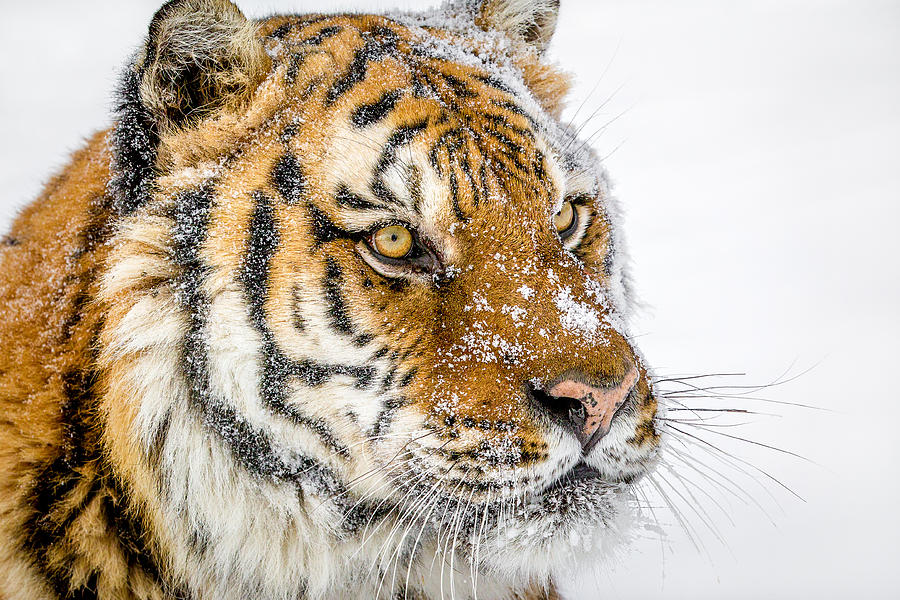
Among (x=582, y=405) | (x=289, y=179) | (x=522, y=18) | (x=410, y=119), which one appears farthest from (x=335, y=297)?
(x=522, y=18)

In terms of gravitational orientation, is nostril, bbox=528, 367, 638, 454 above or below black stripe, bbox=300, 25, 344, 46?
below

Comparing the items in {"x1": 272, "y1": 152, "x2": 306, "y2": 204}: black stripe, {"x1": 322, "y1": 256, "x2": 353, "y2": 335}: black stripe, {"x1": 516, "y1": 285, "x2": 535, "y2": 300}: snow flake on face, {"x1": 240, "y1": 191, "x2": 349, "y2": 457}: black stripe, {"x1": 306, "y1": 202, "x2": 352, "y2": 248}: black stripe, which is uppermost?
{"x1": 516, "y1": 285, "x2": 535, "y2": 300}: snow flake on face

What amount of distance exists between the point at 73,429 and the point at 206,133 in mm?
1053

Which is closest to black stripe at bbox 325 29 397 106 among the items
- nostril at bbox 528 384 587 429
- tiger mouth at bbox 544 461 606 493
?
nostril at bbox 528 384 587 429

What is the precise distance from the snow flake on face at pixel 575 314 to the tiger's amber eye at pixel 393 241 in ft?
1.65

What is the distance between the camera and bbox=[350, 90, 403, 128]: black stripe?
2.47m

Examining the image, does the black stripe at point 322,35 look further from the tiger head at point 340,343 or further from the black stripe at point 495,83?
the black stripe at point 495,83

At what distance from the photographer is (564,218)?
2740mm

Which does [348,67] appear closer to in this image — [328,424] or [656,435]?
[328,424]

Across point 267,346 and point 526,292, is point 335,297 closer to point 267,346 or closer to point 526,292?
point 267,346

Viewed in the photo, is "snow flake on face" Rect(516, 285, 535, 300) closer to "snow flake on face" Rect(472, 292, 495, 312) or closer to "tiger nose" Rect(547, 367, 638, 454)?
"snow flake on face" Rect(472, 292, 495, 312)

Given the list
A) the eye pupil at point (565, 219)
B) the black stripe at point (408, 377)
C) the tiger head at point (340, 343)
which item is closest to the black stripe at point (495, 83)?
the tiger head at point (340, 343)

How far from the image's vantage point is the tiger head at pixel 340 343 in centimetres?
218

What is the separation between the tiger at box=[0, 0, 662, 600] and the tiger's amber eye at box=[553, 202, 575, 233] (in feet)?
0.71
